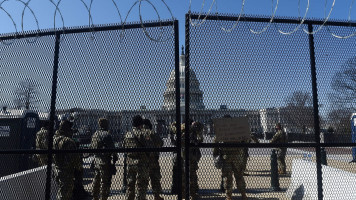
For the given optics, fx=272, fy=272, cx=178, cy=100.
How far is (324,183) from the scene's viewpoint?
4887mm

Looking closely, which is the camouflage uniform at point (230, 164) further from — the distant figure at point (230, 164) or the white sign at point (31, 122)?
the white sign at point (31, 122)

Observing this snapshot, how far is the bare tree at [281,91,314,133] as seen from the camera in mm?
3480

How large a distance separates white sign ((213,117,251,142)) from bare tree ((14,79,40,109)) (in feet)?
8.16

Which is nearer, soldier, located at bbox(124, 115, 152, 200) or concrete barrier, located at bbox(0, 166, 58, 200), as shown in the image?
concrete barrier, located at bbox(0, 166, 58, 200)

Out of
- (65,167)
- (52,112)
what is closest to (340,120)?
(52,112)

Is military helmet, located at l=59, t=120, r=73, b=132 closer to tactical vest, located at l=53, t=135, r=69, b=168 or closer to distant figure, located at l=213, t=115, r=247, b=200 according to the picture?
tactical vest, located at l=53, t=135, r=69, b=168

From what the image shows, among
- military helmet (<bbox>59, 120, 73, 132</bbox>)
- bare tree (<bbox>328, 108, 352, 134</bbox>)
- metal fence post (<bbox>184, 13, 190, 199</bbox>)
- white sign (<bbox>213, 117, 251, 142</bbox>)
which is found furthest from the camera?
military helmet (<bbox>59, 120, 73, 132</bbox>)

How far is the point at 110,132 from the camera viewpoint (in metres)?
3.81

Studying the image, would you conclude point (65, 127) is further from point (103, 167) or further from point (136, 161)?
point (136, 161)

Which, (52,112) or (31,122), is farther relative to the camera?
(31,122)

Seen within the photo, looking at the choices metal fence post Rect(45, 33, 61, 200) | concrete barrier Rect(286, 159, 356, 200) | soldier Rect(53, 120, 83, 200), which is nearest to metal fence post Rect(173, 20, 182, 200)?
metal fence post Rect(45, 33, 61, 200)

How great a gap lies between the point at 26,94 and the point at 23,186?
208 cm

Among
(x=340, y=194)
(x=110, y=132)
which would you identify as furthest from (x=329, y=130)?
(x=110, y=132)

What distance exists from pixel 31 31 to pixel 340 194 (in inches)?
208
